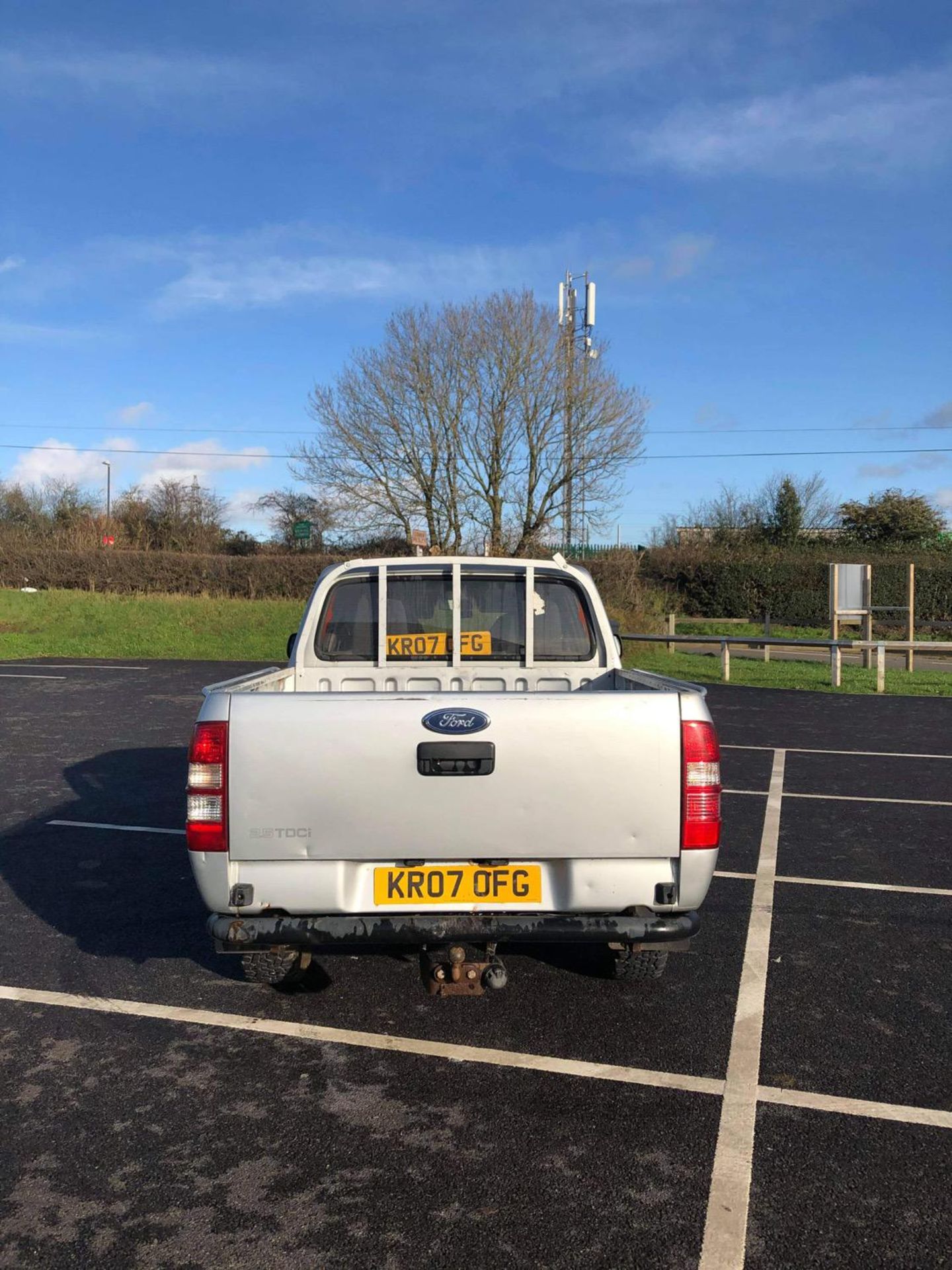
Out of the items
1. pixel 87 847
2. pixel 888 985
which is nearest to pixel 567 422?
pixel 87 847

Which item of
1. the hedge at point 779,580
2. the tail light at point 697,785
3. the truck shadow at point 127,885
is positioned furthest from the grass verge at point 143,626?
the tail light at point 697,785

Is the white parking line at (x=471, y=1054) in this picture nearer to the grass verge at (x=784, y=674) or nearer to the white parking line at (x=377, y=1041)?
the white parking line at (x=377, y=1041)

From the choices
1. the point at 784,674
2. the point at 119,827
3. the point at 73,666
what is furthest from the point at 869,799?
the point at 73,666

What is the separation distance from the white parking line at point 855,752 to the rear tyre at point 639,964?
658 cm

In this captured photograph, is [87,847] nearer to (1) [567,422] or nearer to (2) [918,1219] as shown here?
(2) [918,1219]

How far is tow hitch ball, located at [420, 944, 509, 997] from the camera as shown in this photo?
3.55 m

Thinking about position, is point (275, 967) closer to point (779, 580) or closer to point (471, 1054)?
point (471, 1054)

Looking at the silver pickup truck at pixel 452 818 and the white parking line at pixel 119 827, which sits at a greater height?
the silver pickup truck at pixel 452 818

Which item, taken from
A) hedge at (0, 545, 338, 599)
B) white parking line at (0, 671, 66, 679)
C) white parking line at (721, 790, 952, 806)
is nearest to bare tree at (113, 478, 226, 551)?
hedge at (0, 545, 338, 599)

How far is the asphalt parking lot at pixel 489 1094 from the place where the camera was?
2.54 m

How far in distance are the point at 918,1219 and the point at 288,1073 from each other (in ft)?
6.63

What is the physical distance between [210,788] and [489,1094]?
1405mm

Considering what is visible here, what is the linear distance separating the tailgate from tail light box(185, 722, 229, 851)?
3 cm

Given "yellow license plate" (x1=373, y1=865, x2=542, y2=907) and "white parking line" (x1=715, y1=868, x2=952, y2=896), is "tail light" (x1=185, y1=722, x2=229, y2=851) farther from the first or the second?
"white parking line" (x1=715, y1=868, x2=952, y2=896)
